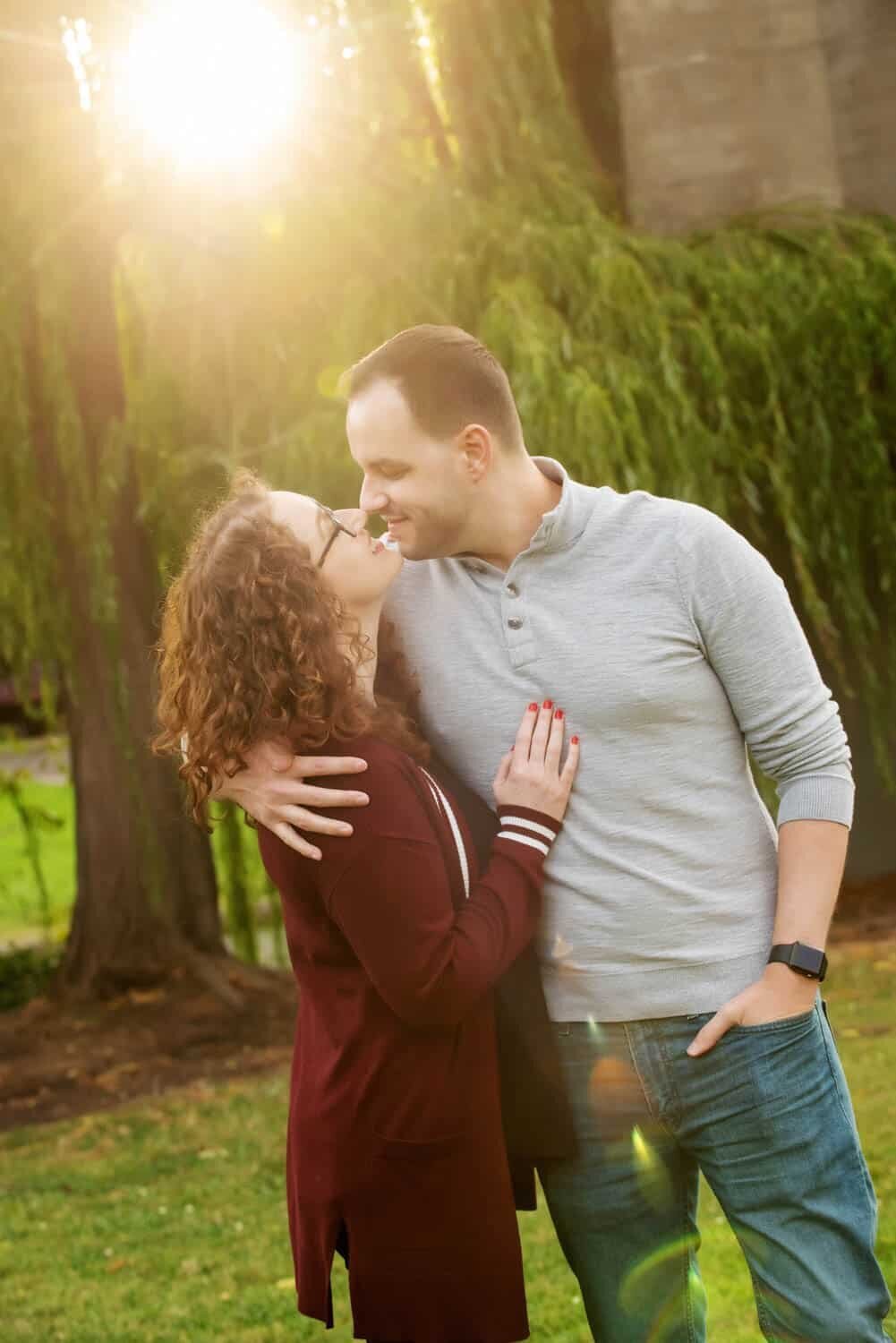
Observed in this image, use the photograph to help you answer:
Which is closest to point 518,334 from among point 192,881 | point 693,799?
point 192,881

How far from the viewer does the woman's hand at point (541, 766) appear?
2211 millimetres

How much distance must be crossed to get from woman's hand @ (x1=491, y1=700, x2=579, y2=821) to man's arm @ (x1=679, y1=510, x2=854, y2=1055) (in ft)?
0.80

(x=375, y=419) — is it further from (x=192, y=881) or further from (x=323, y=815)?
(x=192, y=881)

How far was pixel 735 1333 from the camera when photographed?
3752 mm

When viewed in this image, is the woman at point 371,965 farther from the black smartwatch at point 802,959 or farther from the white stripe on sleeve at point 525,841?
the black smartwatch at point 802,959

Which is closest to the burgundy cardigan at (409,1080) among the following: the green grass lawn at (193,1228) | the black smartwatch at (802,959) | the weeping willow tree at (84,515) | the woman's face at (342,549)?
the woman's face at (342,549)

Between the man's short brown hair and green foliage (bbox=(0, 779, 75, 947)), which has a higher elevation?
the man's short brown hair

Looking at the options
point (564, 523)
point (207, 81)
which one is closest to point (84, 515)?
point (207, 81)

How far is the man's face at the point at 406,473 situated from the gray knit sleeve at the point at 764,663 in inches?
13.7

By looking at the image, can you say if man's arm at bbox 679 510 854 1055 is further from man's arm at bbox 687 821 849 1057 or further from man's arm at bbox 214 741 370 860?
man's arm at bbox 214 741 370 860

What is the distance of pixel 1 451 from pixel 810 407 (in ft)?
11.8

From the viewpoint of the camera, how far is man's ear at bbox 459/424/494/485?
232cm

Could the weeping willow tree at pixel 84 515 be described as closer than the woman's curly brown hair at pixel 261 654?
No

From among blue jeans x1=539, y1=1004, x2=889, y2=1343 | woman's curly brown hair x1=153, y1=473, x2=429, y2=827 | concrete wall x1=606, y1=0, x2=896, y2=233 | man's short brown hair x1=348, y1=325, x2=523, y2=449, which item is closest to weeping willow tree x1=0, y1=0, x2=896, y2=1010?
concrete wall x1=606, y1=0, x2=896, y2=233
